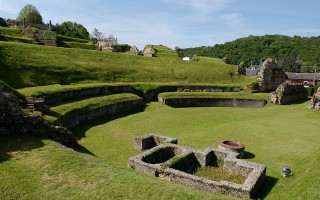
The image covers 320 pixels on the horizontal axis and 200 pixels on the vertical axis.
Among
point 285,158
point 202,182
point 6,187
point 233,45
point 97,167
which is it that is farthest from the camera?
point 233,45

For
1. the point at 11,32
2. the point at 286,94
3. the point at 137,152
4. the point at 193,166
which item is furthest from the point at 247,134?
the point at 11,32

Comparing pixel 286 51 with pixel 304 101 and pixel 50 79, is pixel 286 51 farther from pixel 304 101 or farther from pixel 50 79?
pixel 50 79

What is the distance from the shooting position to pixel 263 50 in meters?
130

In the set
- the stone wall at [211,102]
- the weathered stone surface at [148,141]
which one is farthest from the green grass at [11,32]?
the weathered stone surface at [148,141]

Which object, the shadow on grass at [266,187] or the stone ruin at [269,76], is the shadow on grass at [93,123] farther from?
the stone ruin at [269,76]

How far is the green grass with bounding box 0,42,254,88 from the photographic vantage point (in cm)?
2873

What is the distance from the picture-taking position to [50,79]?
97.7 feet

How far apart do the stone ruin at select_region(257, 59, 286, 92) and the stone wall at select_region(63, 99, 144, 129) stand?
19.3 m

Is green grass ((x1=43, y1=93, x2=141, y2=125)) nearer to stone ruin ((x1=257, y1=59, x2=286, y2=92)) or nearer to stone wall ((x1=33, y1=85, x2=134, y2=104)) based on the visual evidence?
stone wall ((x1=33, y1=85, x2=134, y2=104))

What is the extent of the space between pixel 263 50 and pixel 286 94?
102592 mm

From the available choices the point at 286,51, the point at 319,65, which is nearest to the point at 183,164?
the point at 319,65

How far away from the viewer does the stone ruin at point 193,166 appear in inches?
476

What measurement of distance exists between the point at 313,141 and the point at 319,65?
102168mm

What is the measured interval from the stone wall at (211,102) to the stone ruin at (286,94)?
1.31 meters
